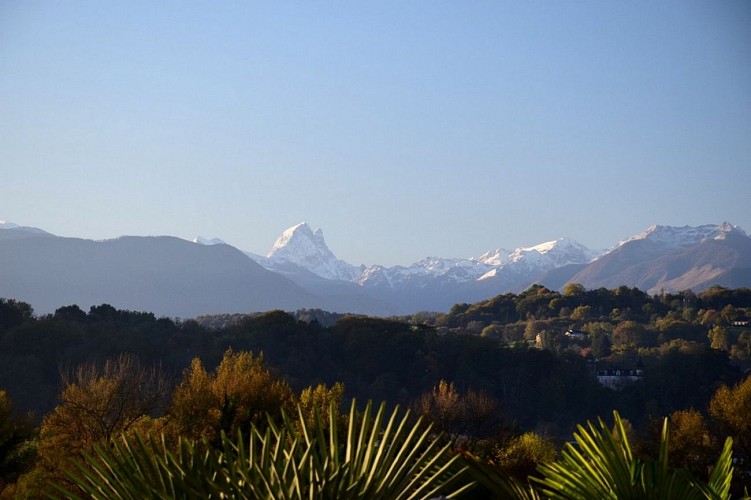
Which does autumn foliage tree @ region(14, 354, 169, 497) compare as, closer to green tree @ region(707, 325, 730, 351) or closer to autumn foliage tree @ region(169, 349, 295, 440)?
autumn foliage tree @ region(169, 349, 295, 440)

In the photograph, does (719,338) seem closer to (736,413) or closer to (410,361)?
(410,361)

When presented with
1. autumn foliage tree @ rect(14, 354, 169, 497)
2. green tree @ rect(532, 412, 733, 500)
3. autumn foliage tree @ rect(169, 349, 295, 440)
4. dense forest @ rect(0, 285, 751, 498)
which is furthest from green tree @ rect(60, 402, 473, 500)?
dense forest @ rect(0, 285, 751, 498)

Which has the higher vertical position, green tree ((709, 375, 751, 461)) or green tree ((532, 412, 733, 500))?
green tree ((532, 412, 733, 500))

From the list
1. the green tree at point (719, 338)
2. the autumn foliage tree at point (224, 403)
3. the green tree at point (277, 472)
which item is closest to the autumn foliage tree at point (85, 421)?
the autumn foliage tree at point (224, 403)

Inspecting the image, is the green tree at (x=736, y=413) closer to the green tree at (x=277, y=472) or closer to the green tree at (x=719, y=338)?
the green tree at (x=277, y=472)

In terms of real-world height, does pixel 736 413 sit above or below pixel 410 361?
above

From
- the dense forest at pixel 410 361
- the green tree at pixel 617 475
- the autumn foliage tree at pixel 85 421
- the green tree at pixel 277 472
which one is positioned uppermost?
the green tree at pixel 277 472

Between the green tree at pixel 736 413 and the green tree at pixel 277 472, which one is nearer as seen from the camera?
the green tree at pixel 277 472

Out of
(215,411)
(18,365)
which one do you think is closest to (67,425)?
(215,411)

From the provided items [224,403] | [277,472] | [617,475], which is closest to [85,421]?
[224,403]

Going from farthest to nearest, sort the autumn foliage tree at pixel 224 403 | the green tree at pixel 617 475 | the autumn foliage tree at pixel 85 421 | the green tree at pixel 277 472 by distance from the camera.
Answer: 1. the autumn foliage tree at pixel 224 403
2. the autumn foliage tree at pixel 85 421
3. the green tree at pixel 617 475
4. the green tree at pixel 277 472

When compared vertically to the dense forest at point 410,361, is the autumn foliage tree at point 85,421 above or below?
above

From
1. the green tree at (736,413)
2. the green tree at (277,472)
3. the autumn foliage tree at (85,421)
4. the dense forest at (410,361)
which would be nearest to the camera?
the green tree at (277,472)

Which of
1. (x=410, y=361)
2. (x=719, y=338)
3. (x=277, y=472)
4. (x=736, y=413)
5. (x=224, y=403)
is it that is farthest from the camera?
(x=719, y=338)
